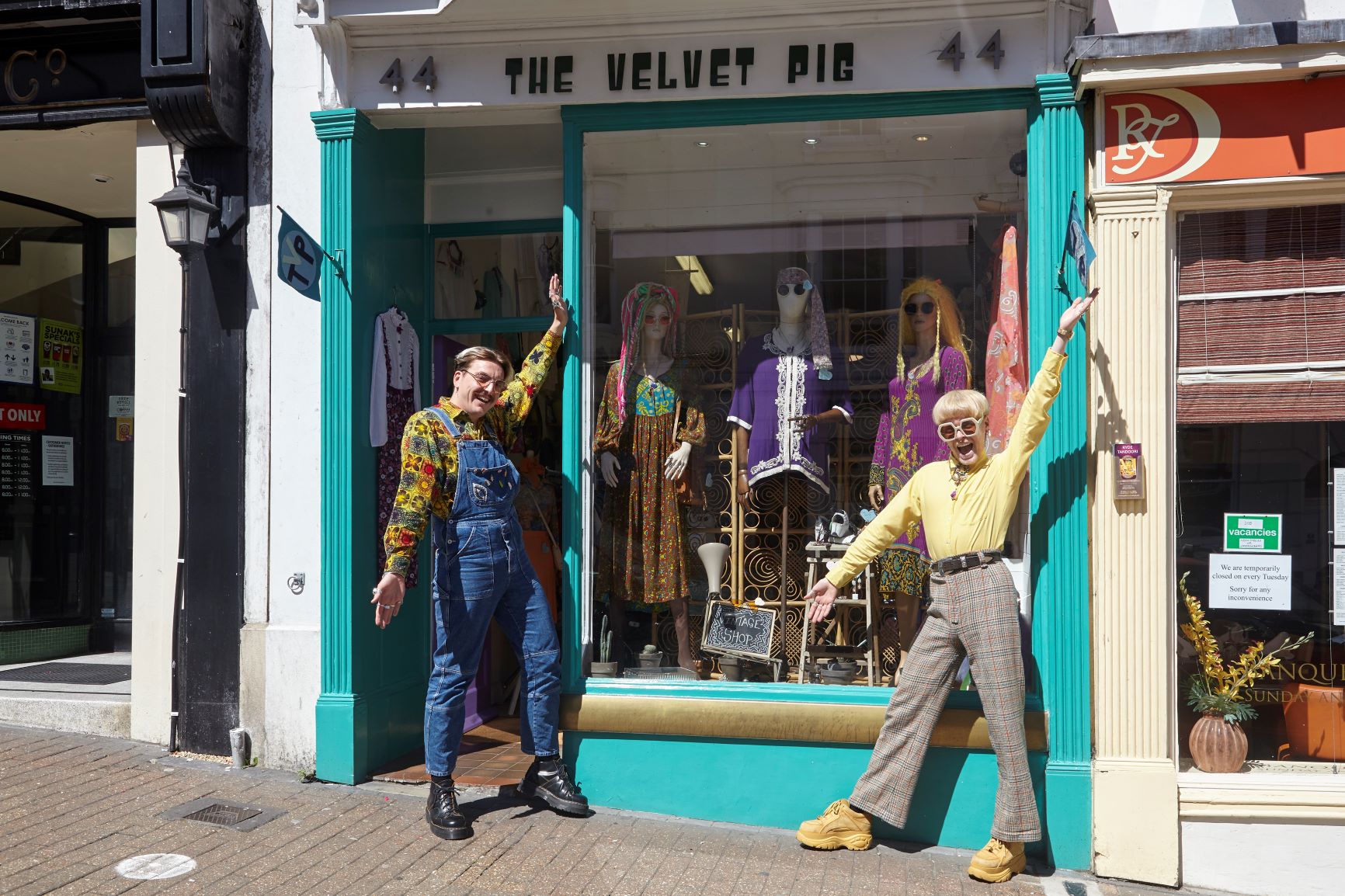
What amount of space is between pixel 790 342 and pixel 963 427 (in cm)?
120

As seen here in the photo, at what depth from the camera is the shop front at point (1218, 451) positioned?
457cm

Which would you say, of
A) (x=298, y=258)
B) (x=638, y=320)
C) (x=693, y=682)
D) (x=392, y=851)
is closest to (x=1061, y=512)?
(x=693, y=682)

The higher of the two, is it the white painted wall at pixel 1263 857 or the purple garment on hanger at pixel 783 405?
the purple garment on hanger at pixel 783 405

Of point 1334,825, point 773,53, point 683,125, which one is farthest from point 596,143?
point 1334,825

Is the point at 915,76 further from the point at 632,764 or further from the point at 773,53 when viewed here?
the point at 632,764

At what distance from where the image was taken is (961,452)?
459 centimetres

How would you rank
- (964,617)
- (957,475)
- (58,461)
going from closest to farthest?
1. (964,617)
2. (957,475)
3. (58,461)

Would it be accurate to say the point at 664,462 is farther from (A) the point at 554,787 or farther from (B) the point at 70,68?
(B) the point at 70,68

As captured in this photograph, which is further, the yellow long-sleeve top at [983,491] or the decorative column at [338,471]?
the decorative column at [338,471]

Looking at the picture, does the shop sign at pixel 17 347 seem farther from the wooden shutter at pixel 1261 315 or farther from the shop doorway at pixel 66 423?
the wooden shutter at pixel 1261 315

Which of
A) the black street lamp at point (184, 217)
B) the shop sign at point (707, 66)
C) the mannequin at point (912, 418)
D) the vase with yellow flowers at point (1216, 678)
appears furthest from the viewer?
the black street lamp at point (184, 217)

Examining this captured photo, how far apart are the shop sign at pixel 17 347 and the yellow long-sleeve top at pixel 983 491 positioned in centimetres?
646

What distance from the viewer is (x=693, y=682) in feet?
17.3

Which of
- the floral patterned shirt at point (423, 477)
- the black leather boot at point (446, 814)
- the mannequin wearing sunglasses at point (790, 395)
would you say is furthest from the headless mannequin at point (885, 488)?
the black leather boot at point (446, 814)
